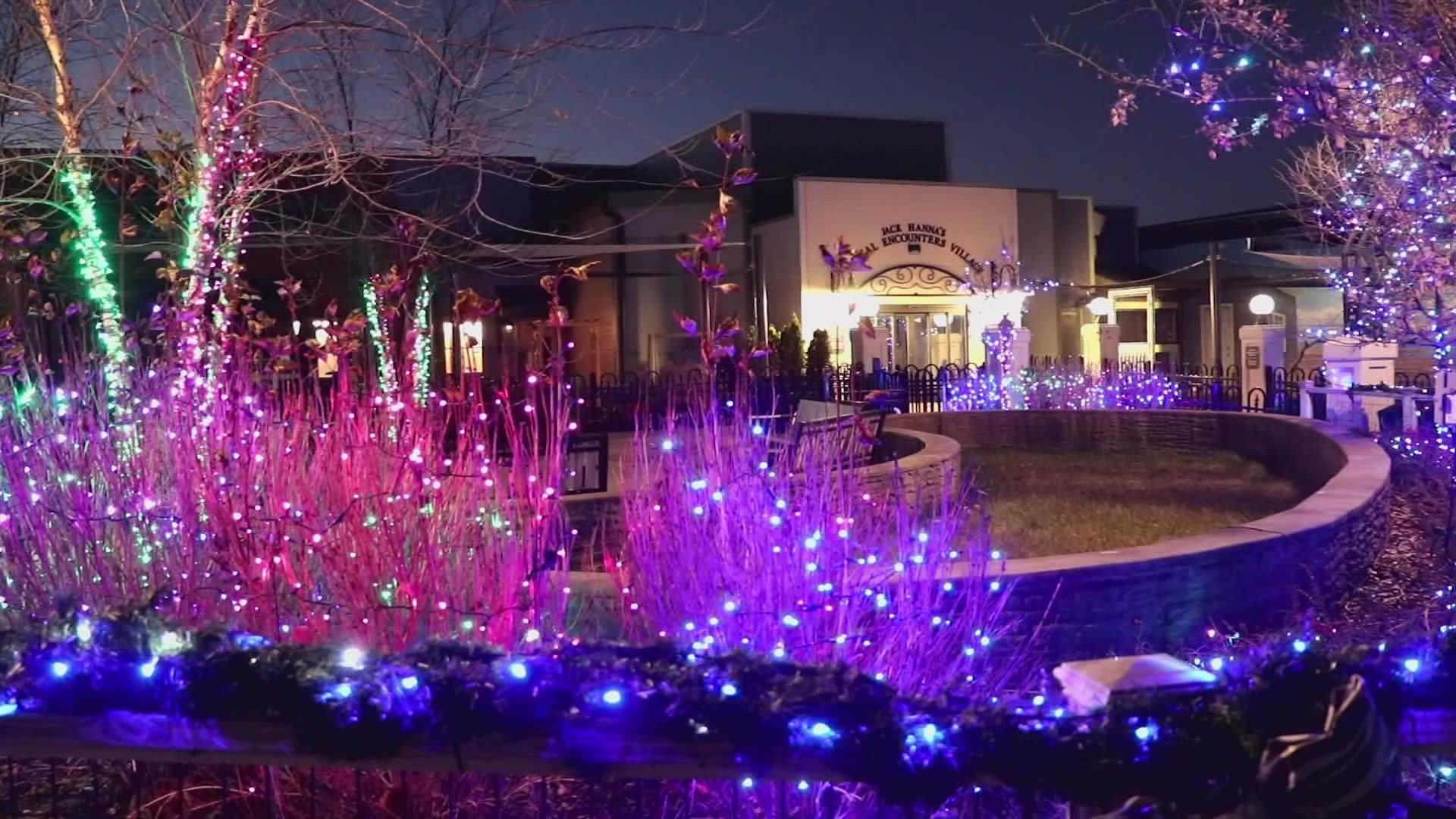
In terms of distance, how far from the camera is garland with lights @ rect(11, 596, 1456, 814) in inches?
96.8

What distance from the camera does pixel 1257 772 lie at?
7.84ft

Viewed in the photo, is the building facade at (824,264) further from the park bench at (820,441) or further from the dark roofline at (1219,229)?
the park bench at (820,441)

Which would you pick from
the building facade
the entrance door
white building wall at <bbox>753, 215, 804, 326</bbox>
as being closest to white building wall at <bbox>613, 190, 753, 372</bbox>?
the building facade

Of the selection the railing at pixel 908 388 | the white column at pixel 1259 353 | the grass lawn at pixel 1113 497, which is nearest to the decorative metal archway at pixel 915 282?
the railing at pixel 908 388

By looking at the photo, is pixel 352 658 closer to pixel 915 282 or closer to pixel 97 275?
pixel 97 275

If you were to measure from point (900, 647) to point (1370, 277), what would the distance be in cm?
984

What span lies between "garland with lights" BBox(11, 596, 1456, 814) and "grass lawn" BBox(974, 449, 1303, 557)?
542cm

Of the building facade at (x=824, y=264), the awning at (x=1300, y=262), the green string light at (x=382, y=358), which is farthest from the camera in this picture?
the building facade at (x=824, y=264)

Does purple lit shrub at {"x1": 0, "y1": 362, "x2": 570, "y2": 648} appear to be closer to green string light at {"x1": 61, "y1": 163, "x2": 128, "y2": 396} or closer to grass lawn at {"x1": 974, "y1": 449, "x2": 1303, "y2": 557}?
green string light at {"x1": 61, "y1": 163, "x2": 128, "y2": 396}

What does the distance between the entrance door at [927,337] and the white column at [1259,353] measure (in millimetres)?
8742

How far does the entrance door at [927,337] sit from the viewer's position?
82.3ft

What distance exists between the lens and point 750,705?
8.33ft

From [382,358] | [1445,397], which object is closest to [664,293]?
[1445,397]

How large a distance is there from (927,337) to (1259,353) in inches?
378
